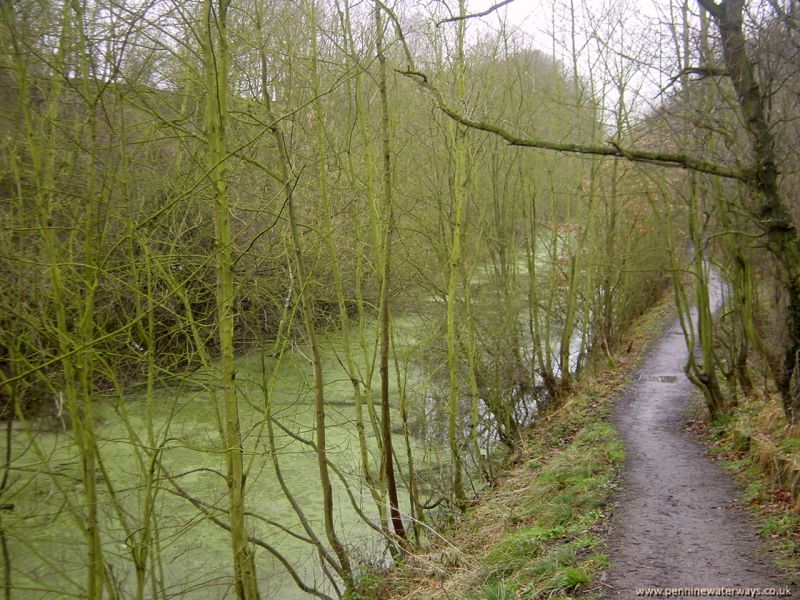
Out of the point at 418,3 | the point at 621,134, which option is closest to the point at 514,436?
the point at 621,134

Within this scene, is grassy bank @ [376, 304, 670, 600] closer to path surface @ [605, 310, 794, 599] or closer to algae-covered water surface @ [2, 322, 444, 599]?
path surface @ [605, 310, 794, 599]

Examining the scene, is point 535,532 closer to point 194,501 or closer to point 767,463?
point 767,463

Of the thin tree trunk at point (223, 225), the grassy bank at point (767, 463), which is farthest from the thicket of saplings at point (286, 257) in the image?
the grassy bank at point (767, 463)

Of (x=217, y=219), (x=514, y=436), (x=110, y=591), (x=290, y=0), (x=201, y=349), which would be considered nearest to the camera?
(x=217, y=219)

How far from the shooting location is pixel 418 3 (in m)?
7.31

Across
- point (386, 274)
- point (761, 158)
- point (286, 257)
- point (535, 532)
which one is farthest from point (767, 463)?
point (286, 257)

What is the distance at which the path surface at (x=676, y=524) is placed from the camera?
17.1ft

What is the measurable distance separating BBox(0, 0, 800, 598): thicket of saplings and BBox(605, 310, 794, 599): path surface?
1414mm

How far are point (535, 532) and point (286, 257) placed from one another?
4.02 metres

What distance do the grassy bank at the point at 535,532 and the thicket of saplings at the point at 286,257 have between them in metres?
0.68

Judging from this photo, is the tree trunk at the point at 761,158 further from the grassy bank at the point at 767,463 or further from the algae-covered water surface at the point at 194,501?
the algae-covered water surface at the point at 194,501

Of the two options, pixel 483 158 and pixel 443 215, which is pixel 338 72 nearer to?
pixel 443 215

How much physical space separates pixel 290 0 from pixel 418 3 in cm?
172

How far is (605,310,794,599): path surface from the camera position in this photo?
5.21 m
